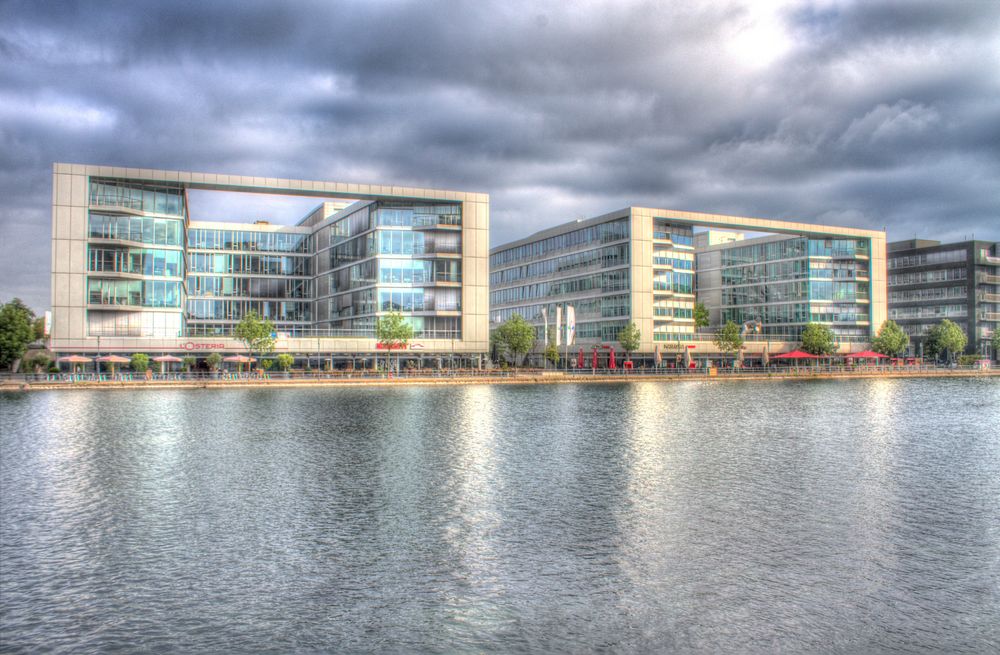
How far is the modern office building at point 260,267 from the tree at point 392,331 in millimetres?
5606

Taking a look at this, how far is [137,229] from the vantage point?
3787 inches

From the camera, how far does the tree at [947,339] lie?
132625 mm

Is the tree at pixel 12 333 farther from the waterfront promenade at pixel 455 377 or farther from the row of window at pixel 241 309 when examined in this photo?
the row of window at pixel 241 309

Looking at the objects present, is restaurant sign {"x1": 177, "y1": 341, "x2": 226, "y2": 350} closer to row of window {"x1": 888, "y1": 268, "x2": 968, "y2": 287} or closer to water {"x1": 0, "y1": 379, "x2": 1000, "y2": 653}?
water {"x1": 0, "y1": 379, "x2": 1000, "y2": 653}

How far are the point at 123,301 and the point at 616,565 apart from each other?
92.7 metres

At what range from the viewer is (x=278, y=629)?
13.7 metres

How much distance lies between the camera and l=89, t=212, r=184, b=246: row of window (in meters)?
93.7

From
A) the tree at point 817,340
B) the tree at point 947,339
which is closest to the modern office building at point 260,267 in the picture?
the tree at point 817,340

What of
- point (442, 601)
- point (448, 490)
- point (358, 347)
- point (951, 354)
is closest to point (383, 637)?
point (442, 601)

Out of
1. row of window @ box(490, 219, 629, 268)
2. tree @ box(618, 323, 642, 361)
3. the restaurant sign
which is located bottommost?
the restaurant sign

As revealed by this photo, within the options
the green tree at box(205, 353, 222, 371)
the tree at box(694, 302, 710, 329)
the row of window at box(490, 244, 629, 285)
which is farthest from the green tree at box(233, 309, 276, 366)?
the tree at box(694, 302, 710, 329)

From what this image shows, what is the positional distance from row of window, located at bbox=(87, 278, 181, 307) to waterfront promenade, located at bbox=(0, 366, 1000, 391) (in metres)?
13.0

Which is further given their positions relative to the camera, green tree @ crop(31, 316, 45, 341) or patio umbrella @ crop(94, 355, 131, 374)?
green tree @ crop(31, 316, 45, 341)

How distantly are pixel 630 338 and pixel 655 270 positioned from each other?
14.8 metres
